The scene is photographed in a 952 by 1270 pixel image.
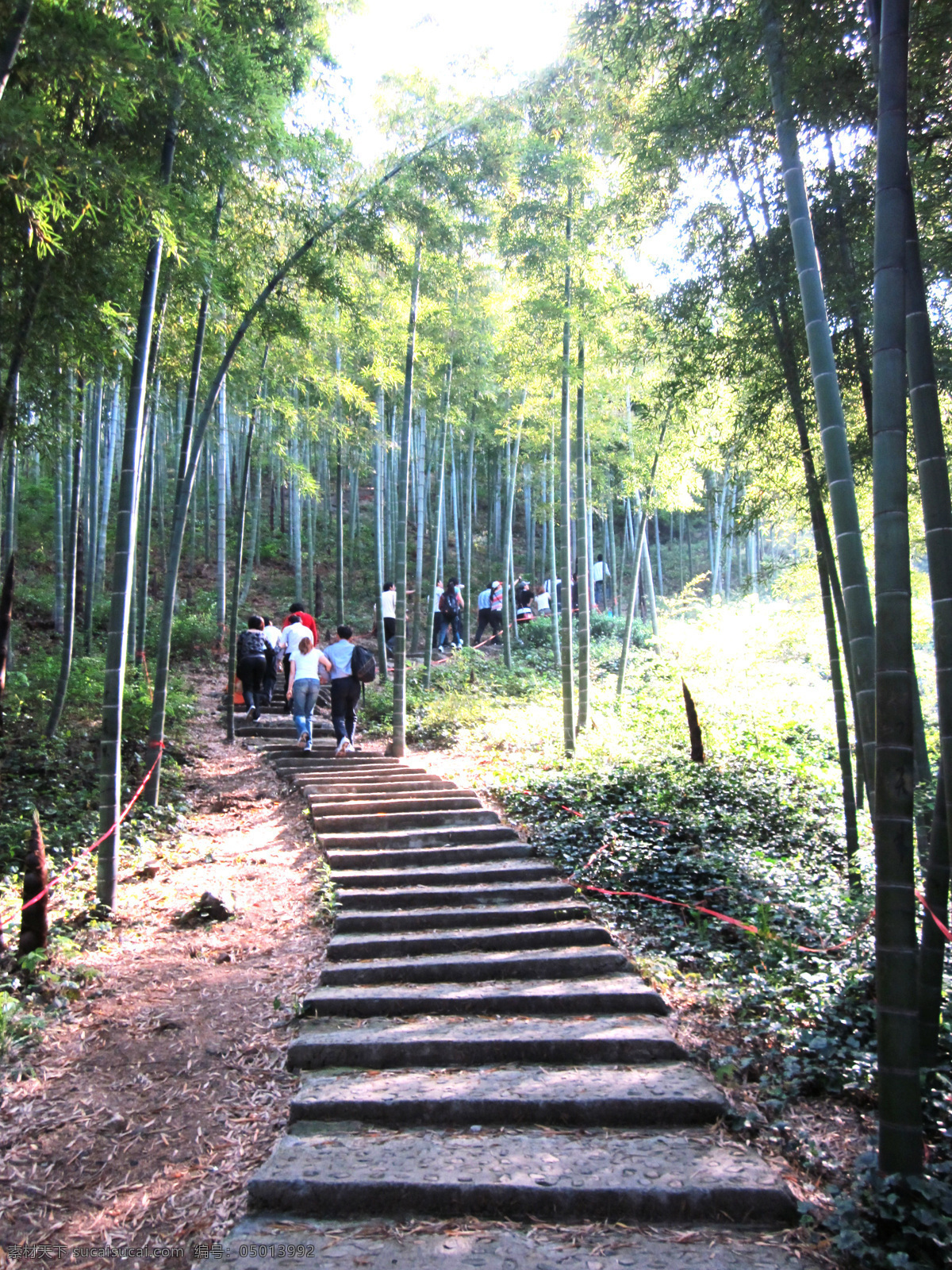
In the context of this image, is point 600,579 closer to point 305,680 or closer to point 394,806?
point 305,680

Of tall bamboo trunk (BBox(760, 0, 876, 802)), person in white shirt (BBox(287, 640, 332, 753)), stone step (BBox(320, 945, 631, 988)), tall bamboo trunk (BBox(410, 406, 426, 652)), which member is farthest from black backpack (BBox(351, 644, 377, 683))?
tall bamboo trunk (BBox(410, 406, 426, 652))

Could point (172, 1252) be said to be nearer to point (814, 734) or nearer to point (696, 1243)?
point (696, 1243)

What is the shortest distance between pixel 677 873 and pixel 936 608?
2.63 meters

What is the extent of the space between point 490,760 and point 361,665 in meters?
1.50

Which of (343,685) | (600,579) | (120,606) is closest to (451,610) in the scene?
(600,579)

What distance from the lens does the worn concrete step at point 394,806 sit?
5.32 m

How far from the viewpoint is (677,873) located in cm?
425

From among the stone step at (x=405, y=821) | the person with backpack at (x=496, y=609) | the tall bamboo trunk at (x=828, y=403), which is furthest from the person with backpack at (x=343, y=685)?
the person with backpack at (x=496, y=609)

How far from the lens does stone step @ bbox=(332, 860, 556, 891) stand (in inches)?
166

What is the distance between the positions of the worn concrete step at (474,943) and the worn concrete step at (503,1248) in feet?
4.97

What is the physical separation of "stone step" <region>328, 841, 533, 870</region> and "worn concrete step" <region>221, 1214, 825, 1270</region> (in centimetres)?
256

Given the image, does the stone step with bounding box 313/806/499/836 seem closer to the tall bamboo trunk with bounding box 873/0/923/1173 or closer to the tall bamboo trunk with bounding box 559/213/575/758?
the tall bamboo trunk with bounding box 559/213/575/758

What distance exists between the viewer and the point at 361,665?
277 inches

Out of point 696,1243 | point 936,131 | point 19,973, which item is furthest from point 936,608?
point 19,973
